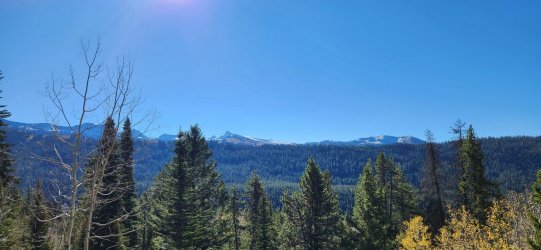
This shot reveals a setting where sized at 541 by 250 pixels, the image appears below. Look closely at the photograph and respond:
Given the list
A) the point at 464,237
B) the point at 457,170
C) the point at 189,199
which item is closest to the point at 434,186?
the point at 457,170

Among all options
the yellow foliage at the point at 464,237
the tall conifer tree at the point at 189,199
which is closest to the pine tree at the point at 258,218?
the tall conifer tree at the point at 189,199

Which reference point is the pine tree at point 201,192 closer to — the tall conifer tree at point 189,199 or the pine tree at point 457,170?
the tall conifer tree at point 189,199

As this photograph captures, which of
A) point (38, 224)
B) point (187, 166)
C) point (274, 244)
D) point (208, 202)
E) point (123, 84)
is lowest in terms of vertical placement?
point (274, 244)

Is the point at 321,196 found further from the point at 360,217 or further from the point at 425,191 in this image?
the point at 425,191

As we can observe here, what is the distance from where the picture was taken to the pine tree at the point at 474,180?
29.9 metres

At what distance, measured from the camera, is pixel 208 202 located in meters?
28.2

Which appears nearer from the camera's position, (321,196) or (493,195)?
(493,195)

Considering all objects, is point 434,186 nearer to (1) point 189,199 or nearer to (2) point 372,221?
(2) point 372,221

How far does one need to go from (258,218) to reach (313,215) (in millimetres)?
8130

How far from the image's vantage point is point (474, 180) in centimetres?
3052

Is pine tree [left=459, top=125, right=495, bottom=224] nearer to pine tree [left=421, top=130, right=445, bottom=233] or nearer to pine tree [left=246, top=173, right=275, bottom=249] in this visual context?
pine tree [left=421, top=130, right=445, bottom=233]

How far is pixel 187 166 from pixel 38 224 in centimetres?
1352

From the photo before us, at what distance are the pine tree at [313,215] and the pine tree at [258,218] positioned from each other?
17.3ft

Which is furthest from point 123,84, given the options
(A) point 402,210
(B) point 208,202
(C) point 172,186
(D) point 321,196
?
(A) point 402,210
